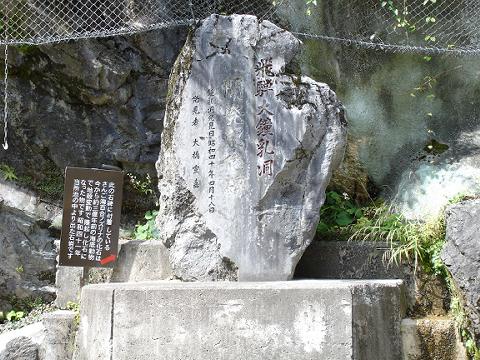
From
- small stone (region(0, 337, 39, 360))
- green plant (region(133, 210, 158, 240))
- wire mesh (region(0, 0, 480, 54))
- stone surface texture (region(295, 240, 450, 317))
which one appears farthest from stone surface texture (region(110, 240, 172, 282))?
wire mesh (region(0, 0, 480, 54))

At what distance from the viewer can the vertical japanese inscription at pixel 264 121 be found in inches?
183

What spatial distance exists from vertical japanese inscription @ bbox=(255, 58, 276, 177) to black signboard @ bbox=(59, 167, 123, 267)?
4.82 ft

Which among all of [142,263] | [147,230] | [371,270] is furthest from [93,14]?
[371,270]

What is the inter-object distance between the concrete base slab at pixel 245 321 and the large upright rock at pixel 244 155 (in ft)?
1.46

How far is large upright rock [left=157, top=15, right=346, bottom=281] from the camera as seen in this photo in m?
4.59

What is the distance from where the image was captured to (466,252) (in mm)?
4246

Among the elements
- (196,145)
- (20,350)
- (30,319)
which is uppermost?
(196,145)

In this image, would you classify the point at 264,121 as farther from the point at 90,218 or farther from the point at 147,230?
the point at 147,230

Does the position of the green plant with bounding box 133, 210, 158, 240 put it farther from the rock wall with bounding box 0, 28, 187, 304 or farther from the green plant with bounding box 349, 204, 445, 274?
the green plant with bounding box 349, 204, 445, 274

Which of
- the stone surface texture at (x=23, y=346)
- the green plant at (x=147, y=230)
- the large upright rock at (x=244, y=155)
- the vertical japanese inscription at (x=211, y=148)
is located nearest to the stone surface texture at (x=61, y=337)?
the stone surface texture at (x=23, y=346)

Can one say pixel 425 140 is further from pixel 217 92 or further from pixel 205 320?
pixel 205 320

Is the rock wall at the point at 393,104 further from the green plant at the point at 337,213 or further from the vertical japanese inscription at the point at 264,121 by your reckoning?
the vertical japanese inscription at the point at 264,121

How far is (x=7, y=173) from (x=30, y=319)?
1703mm

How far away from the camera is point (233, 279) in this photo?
183 inches
